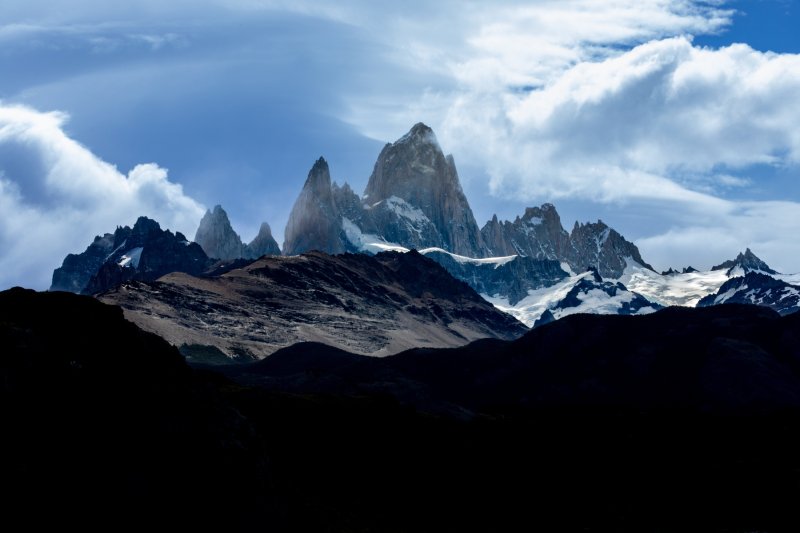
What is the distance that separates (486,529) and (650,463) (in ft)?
175

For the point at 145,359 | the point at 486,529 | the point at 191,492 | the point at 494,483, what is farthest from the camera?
the point at 494,483

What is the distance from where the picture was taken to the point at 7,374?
86875 millimetres

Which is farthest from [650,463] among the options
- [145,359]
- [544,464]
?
[145,359]

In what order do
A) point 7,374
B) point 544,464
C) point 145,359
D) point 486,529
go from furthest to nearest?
point 544,464 < point 486,529 < point 145,359 < point 7,374

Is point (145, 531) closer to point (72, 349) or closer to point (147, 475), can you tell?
point (147, 475)

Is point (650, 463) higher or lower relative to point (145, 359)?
lower

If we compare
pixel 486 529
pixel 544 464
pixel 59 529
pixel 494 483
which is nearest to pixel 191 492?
pixel 59 529

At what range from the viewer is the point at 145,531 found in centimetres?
8856

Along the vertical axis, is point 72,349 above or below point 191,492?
above

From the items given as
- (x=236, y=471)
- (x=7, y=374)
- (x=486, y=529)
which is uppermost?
(x=7, y=374)

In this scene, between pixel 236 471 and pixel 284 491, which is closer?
pixel 236 471

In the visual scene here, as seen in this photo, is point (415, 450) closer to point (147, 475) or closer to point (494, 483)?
point (494, 483)

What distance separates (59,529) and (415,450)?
69767 millimetres

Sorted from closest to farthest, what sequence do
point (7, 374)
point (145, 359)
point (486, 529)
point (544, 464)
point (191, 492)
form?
point (7, 374)
point (191, 492)
point (145, 359)
point (486, 529)
point (544, 464)
